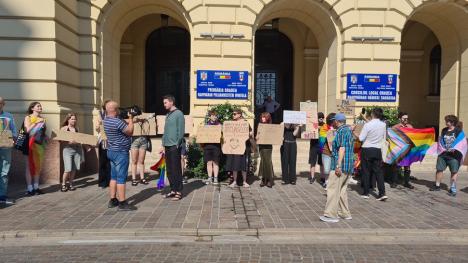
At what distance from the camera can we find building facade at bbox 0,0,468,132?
9.38 meters

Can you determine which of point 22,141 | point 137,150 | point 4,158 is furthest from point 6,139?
point 137,150

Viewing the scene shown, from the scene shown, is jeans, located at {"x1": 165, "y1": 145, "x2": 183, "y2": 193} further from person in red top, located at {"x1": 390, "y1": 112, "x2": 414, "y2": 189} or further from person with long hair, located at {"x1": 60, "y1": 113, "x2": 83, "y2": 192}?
person in red top, located at {"x1": 390, "y1": 112, "x2": 414, "y2": 189}

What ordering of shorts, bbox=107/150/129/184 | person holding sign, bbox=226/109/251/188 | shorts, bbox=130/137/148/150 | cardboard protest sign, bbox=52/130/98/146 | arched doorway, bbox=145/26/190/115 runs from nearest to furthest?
shorts, bbox=107/150/129/184
cardboard protest sign, bbox=52/130/98/146
person holding sign, bbox=226/109/251/188
shorts, bbox=130/137/148/150
arched doorway, bbox=145/26/190/115

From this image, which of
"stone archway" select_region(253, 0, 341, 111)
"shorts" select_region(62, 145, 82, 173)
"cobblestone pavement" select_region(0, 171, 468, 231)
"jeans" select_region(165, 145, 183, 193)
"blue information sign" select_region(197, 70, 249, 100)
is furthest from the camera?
"stone archway" select_region(253, 0, 341, 111)

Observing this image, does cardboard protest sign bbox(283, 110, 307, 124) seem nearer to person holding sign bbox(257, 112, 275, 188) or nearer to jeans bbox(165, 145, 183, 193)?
person holding sign bbox(257, 112, 275, 188)

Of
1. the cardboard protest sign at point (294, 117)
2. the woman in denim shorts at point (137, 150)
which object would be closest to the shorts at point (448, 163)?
the cardboard protest sign at point (294, 117)

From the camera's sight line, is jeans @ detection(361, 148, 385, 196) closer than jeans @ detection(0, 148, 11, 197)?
No

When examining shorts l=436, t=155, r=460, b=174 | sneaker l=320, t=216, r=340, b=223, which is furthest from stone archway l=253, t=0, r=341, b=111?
sneaker l=320, t=216, r=340, b=223

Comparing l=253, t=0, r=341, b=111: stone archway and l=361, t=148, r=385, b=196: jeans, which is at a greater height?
A: l=253, t=0, r=341, b=111: stone archway

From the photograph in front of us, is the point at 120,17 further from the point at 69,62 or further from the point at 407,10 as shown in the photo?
the point at 407,10

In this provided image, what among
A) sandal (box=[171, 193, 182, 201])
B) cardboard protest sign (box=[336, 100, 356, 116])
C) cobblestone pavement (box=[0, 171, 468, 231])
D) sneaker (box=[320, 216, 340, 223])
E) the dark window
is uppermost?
the dark window

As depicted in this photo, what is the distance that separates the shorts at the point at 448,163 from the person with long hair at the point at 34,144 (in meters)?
8.79

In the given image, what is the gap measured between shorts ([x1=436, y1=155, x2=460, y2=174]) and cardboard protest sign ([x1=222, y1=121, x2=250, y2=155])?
4441mm

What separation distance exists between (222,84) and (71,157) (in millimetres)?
4790
